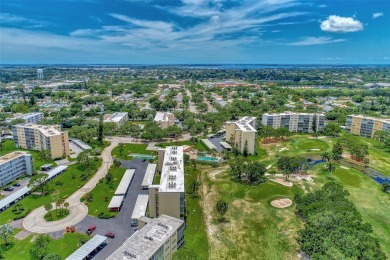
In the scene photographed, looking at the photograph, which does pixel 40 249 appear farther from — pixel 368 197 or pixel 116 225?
pixel 368 197

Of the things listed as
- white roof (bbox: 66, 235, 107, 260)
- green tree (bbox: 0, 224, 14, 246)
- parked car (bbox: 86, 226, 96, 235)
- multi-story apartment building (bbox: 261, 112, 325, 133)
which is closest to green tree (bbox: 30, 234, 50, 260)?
white roof (bbox: 66, 235, 107, 260)

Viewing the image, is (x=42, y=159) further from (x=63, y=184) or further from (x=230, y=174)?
(x=230, y=174)

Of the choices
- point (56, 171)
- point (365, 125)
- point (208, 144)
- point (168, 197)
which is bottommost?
point (56, 171)

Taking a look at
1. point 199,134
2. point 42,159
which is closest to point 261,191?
point 199,134

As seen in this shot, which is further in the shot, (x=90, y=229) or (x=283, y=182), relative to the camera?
(x=283, y=182)

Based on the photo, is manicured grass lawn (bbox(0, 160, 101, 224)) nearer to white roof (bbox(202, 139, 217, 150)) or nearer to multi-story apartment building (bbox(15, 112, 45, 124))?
white roof (bbox(202, 139, 217, 150))

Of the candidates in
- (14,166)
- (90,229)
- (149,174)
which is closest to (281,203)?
(149,174)

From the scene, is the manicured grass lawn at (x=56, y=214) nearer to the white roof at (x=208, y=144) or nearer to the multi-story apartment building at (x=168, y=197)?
the multi-story apartment building at (x=168, y=197)

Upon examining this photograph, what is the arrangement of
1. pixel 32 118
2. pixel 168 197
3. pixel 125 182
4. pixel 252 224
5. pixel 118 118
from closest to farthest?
pixel 168 197 < pixel 252 224 < pixel 125 182 < pixel 32 118 < pixel 118 118
